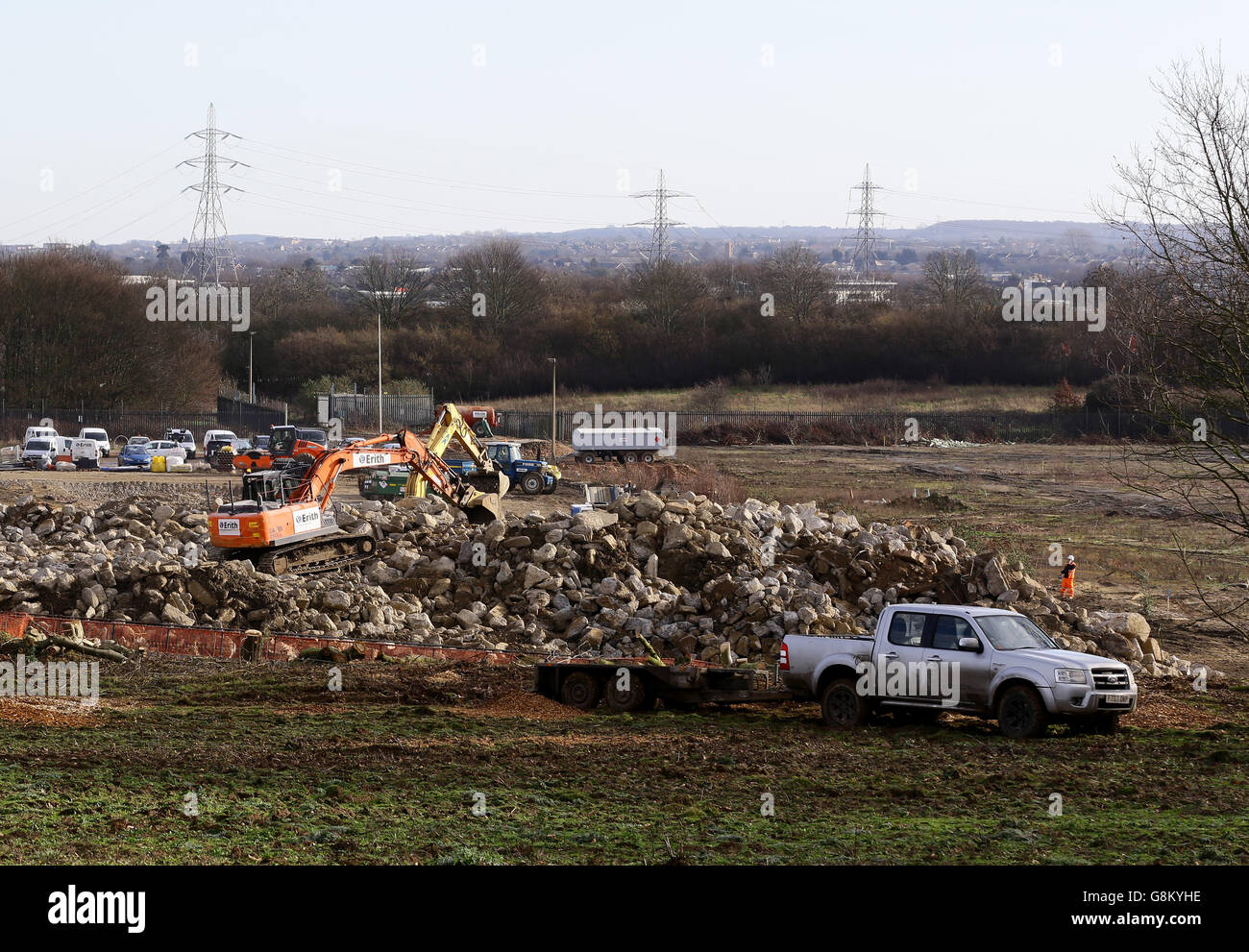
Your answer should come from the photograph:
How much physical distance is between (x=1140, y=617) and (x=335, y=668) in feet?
46.1

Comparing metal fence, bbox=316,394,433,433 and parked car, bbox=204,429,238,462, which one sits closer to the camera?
parked car, bbox=204,429,238,462

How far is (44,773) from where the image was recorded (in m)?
12.0

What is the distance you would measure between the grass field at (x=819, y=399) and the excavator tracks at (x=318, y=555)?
173 feet

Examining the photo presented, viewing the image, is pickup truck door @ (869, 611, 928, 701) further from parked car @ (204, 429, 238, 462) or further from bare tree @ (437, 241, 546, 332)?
bare tree @ (437, 241, 546, 332)

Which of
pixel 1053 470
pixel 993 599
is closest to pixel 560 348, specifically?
pixel 1053 470

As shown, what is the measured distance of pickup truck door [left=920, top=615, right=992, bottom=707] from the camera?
14.8 meters

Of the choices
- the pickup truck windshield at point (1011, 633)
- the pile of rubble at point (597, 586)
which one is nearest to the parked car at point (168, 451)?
the pile of rubble at point (597, 586)

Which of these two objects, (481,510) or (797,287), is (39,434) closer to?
(481,510)

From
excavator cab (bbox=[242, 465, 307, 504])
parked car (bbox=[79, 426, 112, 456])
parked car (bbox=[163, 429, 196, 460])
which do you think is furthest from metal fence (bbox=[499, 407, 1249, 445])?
excavator cab (bbox=[242, 465, 307, 504])

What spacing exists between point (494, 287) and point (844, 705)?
9307 centimetres

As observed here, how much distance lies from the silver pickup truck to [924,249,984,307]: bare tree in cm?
9035

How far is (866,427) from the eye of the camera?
7475 cm

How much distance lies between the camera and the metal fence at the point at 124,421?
230 feet

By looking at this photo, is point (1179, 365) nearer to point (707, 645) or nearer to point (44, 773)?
point (707, 645)
